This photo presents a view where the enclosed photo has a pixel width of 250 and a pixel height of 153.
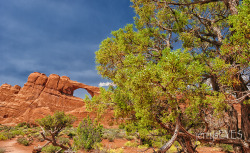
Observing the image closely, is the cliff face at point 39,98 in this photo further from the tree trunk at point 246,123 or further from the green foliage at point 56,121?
the tree trunk at point 246,123

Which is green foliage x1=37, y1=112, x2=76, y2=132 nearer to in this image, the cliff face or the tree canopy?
the tree canopy

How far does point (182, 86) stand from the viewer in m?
4.47

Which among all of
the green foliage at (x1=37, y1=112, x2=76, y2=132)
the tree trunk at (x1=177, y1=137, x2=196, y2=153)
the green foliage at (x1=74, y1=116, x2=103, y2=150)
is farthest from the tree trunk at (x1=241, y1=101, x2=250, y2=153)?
the green foliage at (x1=37, y1=112, x2=76, y2=132)

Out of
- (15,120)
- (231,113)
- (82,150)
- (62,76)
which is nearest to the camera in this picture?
(231,113)

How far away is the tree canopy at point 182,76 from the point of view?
461 cm

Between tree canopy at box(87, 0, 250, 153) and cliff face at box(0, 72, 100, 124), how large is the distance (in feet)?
136

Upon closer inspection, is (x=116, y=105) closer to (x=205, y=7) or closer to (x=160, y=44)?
(x=160, y=44)

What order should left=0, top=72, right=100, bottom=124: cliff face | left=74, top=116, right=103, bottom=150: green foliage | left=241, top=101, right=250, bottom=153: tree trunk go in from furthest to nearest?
left=0, top=72, right=100, bottom=124: cliff face, left=74, top=116, right=103, bottom=150: green foliage, left=241, top=101, right=250, bottom=153: tree trunk

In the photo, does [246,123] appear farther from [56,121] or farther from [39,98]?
[39,98]

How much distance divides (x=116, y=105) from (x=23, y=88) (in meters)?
51.7

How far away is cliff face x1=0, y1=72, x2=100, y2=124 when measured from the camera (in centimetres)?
4084

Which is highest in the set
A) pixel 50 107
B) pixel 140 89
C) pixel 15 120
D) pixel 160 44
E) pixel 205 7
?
pixel 205 7

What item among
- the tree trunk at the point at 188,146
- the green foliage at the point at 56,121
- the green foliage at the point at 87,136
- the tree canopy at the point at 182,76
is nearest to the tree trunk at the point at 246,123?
the tree canopy at the point at 182,76

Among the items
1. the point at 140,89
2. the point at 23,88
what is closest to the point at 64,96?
the point at 23,88
